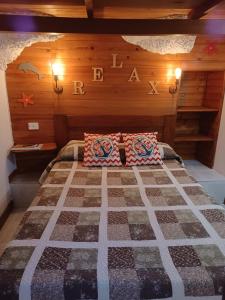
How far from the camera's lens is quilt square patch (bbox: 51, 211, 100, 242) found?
1.38 metres

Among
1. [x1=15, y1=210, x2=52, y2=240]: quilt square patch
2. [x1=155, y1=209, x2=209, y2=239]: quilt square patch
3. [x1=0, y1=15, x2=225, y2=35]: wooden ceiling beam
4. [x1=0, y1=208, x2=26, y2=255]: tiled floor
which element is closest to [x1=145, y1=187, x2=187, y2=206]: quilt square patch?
[x1=155, y1=209, x2=209, y2=239]: quilt square patch

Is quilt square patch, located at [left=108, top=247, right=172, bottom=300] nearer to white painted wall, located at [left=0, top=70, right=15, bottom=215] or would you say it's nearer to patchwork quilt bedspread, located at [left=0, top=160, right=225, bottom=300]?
Result: patchwork quilt bedspread, located at [left=0, top=160, right=225, bottom=300]

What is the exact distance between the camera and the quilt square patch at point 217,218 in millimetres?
1436

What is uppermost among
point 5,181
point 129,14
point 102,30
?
point 129,14

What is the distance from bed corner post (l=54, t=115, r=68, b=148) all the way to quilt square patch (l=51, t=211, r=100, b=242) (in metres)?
1.49

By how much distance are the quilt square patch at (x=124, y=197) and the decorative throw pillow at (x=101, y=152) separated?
57 cm

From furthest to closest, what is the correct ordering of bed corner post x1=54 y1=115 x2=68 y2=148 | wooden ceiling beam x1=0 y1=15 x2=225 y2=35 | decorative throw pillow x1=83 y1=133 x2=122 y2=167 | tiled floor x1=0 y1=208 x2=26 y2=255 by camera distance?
bed corner post x1=54 y1=115 x2=68 y2=148 → decorative throw pillow x1=83 y1=133 x2=122 y2=167 → tiled floor x1=0 y1=208 x2=26 y2=255 → wooden ceiling beam x1=0 y1=15 x2=225 y2=35

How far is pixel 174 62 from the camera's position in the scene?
9.35 feet

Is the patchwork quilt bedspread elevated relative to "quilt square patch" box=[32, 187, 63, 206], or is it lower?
lower

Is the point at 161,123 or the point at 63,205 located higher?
the point at 161,123

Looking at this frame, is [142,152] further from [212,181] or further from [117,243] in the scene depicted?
[117,243]

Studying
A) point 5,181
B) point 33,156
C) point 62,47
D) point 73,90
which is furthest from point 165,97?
point 5,181

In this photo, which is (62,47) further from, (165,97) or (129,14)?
(165,97)

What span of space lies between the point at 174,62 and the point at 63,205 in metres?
2.19
